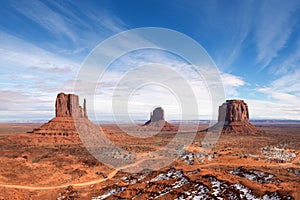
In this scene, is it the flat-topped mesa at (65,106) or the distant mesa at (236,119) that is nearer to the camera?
the flat-topped mesa at (65,106)

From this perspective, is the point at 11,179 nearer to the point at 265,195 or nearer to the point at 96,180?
the point at 96,180

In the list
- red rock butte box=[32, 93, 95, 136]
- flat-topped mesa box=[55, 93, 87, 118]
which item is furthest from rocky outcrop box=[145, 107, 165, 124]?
flat-topped mesa box=[55, 93, 87, 118]

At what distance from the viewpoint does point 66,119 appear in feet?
320

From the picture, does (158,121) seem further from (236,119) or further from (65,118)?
(65,118)

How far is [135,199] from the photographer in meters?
23.7

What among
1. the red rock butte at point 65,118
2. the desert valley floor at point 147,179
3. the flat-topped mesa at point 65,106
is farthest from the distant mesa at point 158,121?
the desert valley floor at point 147,179

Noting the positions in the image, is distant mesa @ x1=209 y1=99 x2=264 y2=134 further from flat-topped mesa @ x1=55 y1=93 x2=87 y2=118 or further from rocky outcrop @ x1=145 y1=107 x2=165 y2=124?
flat-topped mesa @ x1=55 y1=93 x2=87 y2=118

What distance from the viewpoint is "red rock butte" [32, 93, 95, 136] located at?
294 ft

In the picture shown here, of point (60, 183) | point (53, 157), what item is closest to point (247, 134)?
point (53, 157)

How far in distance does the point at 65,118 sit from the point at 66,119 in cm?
122

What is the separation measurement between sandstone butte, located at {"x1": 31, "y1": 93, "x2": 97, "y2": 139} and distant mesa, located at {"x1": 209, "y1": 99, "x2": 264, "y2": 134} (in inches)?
2528

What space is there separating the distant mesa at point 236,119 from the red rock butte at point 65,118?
2592 inches

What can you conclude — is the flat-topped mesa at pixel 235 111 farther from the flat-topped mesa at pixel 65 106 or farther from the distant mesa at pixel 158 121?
the flat-topped mesa at pixel 65 106

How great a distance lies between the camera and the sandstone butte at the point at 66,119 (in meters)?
89.6
